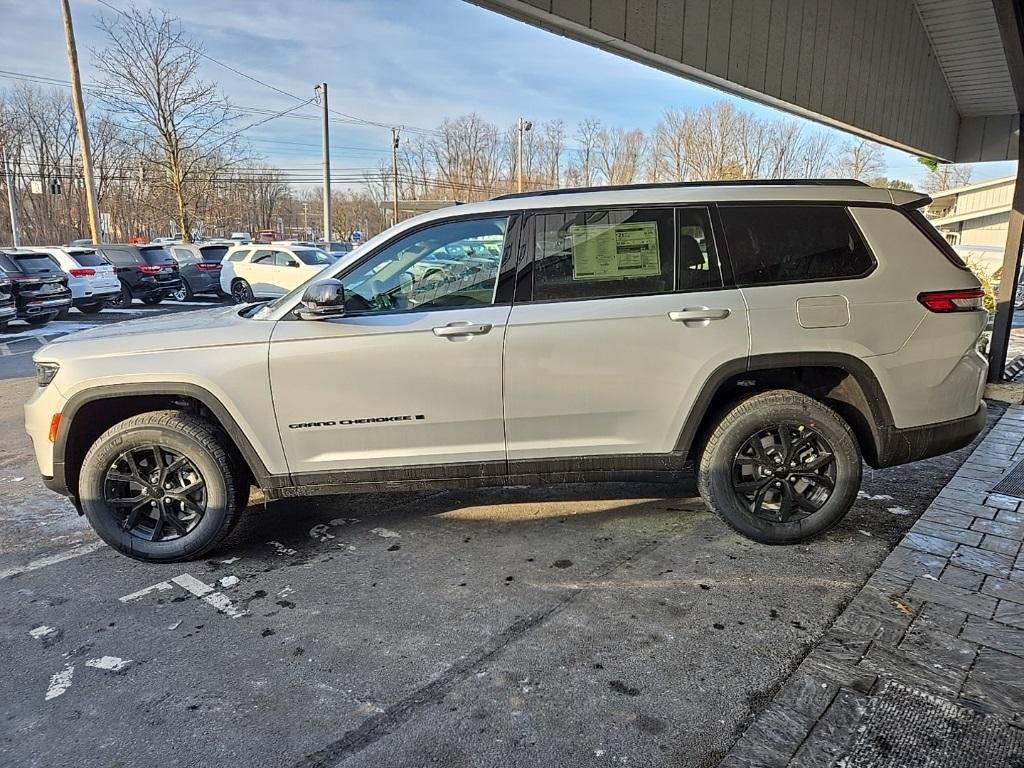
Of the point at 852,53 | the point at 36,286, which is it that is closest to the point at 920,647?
the point at 852,53

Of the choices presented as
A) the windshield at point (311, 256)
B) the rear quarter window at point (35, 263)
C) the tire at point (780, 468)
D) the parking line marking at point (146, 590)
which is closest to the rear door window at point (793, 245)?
the tire at point (780, 468)

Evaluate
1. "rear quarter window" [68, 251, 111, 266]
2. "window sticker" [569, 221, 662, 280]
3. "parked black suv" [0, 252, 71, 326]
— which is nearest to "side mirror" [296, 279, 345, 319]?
"window sticker" [569, 221, 662, 280]

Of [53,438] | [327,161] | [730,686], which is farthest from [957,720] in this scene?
[327,161]

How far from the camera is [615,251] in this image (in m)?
3.56

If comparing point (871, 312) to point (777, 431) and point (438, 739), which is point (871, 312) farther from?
point (438, 739)

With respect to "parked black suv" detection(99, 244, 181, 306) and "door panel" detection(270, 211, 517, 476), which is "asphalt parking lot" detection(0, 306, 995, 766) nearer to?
"door panel" detection(270, 211, 517, 476)

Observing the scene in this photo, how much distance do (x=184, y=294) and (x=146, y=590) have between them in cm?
1812

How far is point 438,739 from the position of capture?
2348 mm

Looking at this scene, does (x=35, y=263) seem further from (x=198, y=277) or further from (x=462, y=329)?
(x=462, y=329)

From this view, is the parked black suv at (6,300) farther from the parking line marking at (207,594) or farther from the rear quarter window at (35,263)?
the parking line marking at (207,594)

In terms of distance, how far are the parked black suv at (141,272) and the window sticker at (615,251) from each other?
1643cm

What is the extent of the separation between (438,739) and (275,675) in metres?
0.78

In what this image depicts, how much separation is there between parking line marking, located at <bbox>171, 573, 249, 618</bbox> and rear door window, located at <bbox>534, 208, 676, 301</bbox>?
2.10 metres

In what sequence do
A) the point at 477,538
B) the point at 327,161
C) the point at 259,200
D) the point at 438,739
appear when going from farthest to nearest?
the point at 259,200 → the point at 327,161 → the point at 477,538 → the point at 438,739
